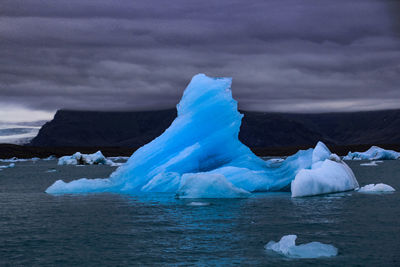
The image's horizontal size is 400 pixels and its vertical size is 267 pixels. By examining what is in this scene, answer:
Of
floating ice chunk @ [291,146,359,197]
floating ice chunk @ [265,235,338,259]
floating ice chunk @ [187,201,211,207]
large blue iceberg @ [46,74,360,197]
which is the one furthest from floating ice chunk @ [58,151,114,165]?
floating ice chunk @ [265,235,338,259]

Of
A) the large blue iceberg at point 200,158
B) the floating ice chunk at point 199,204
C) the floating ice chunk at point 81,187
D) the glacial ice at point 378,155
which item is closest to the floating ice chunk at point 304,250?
the floating ice chunk at point 199,204

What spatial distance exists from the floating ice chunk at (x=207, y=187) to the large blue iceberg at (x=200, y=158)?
1.49 m

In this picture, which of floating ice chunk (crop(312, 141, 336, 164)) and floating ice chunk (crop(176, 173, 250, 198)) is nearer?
floating ice chunk (crop(176, 173, 250, 198))

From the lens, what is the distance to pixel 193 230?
11.9 meters

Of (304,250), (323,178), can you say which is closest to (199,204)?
(323,178)

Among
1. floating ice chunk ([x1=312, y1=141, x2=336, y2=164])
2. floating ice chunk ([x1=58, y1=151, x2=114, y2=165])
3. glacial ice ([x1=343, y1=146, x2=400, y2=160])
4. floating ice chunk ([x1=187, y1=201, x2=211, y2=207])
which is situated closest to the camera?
floating ice chunk ([x1=187, y1=201, x2=211, y2=207])

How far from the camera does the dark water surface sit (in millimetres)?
9305

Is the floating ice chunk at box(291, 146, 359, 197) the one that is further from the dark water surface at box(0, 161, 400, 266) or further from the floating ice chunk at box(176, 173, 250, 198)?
the floating ice chunk at box(176, 173, 250, 198)

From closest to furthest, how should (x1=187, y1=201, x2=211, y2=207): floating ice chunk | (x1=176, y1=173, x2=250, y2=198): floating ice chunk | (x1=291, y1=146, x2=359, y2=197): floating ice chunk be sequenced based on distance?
(x1=187, y1=201, x2=211, y2=207): floating ice chunk
(x1=176, y1=173, x2=250, y2=198): floating ice chunk
(x1=291, y1=146, x2=359, y2=197): floating ice chunk

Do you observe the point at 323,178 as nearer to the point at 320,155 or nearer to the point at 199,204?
the point at 320,155

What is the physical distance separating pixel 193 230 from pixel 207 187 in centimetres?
644

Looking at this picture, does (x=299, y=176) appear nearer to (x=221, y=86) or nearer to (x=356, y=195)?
(x=356, y=195)

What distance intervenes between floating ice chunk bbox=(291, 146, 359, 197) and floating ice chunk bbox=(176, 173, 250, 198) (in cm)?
229

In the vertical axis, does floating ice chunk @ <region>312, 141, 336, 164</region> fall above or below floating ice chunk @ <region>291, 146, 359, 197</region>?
above
